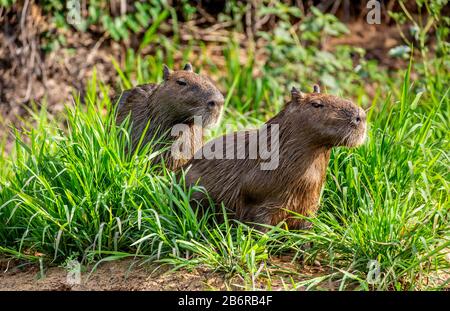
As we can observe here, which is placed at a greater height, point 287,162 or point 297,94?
point 297,94

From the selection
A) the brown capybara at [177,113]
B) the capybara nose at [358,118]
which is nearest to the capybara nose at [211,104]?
the brown capybara at [177,113]

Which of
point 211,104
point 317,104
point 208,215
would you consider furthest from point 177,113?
point 317,104

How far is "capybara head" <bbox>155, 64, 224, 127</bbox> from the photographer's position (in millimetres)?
5520

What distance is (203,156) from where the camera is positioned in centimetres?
518

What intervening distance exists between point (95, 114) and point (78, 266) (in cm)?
107

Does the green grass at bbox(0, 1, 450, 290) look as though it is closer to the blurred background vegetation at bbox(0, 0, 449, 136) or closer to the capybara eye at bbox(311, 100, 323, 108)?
the capybara eye at bbox(311, 100, 323, 108)

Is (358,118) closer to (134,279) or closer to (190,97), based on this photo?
(190,97)

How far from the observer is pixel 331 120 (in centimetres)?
466

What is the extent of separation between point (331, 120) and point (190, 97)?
47.2 inches

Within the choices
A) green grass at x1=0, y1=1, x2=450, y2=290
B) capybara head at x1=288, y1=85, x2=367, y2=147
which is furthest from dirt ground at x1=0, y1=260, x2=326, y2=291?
capybara head at x1=288, y1=85, x2=367, y2=147

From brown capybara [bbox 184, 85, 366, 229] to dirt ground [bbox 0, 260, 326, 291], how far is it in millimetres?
339

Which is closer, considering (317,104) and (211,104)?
(317,104)

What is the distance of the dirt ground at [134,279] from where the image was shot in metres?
4.63

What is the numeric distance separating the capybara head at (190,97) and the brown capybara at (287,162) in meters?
0.53
